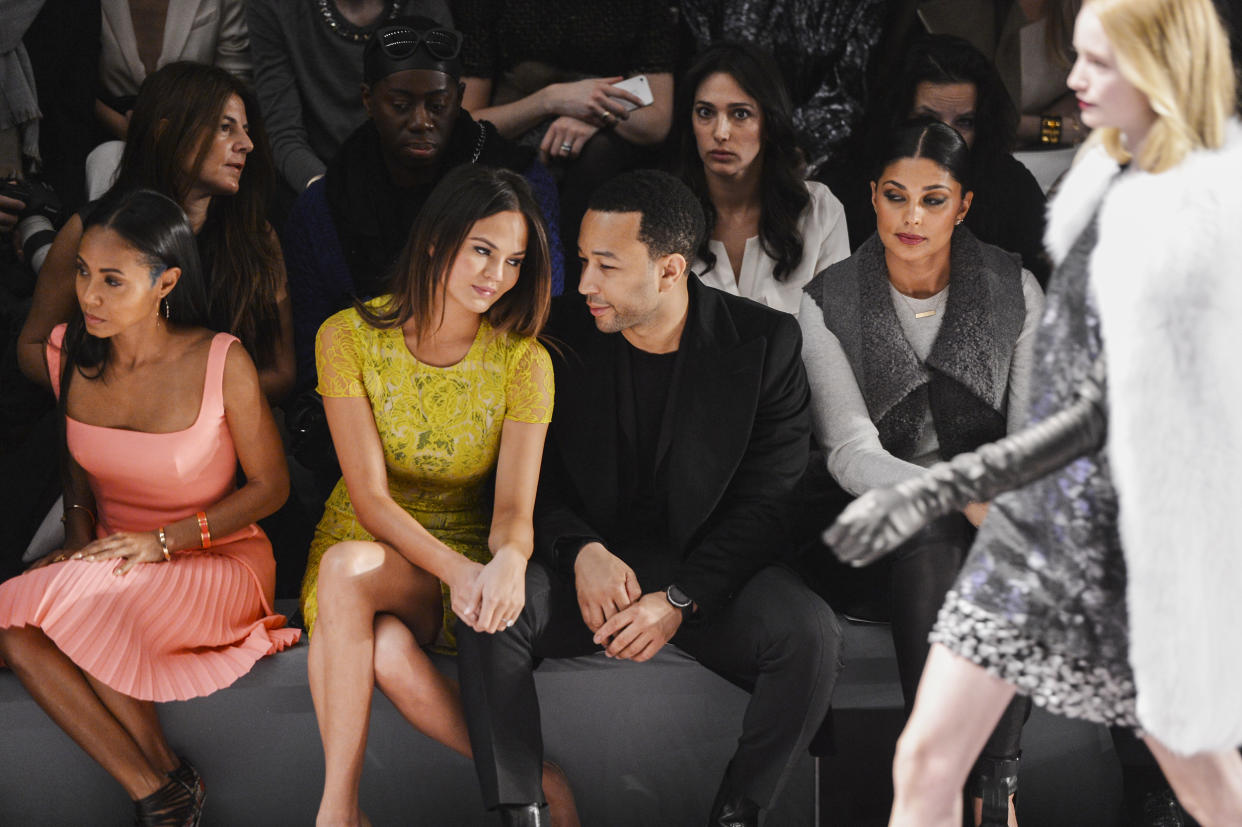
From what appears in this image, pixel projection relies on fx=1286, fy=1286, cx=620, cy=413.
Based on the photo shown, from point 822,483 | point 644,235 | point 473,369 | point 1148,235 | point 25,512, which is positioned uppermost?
point 1148,235

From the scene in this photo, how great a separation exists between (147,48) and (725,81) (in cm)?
169

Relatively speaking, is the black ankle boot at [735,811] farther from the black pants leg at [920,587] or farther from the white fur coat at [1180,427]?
the white fur coat at [1180,427]

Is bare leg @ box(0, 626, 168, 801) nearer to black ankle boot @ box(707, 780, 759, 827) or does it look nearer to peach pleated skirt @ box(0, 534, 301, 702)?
peach pleated skirt @ box(0, 534, 301, 702)

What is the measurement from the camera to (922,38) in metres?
3.35

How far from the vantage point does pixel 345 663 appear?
227 cm

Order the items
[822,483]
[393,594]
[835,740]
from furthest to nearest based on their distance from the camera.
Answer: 1. [822,483]
2. [835,740]
3. [393,594]

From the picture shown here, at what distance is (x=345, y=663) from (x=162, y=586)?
448 millimetres

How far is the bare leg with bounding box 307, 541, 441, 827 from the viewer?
2.25 m

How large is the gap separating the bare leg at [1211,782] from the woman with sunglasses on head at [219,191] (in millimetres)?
1969

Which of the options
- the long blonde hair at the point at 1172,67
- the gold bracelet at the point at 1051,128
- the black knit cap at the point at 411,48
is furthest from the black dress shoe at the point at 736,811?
the gold bracelet at the point at 1051,128

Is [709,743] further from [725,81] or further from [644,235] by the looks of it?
[725,81]

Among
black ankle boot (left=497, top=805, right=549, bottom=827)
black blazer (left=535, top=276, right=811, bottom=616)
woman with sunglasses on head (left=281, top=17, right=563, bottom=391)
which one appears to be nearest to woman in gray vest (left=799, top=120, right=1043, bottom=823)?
black blazer (left=535, top=276, right=811, bottom=616)

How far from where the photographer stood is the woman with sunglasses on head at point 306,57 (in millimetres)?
3543

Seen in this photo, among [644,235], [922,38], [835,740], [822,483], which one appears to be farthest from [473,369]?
[922,38]
